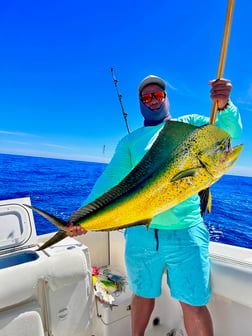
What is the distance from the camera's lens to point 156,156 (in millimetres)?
750

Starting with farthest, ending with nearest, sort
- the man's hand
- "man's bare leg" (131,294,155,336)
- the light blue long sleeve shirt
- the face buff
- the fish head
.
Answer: "man's bare leg" (131,294,155,336)
the face buff
the light blue long sleeve shirt
the man's hand
the fish head

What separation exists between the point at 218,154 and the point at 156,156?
176 millimetres

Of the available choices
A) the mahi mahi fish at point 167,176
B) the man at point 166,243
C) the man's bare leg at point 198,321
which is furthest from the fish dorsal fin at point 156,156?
the man's bare leg at point 198,321

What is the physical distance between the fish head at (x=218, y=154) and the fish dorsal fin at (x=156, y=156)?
0.06m

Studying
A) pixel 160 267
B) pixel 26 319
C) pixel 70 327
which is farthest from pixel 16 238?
pixel 160 267

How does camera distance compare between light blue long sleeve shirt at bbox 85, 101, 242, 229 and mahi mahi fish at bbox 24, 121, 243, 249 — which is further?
light blue long sleeve shirt at bbox 85, 101, 242, 229

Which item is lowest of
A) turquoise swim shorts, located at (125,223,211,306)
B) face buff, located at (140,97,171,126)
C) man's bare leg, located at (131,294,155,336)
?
man's bare leg, located at (131,294,155,336)

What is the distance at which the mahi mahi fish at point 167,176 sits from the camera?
0.69 m

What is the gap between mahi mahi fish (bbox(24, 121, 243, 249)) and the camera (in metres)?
0.69

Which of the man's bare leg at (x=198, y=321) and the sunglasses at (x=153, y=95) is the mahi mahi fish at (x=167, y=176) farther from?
the man's bare leg at (x=198, y=321)

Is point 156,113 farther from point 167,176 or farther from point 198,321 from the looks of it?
point 198,321

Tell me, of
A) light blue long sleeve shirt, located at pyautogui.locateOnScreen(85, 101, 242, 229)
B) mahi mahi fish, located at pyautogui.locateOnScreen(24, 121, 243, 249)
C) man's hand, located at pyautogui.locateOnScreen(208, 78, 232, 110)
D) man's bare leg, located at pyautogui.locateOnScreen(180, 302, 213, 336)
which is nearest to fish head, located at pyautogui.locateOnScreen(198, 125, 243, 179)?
mahi mahi fish, located at pyautogui.locateOnScreen(24, 121, 243, 249)

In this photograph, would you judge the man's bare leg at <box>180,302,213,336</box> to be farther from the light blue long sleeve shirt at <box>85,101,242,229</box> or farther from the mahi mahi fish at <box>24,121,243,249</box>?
the mahi mahi fish at <box>24,121,243,249</box>

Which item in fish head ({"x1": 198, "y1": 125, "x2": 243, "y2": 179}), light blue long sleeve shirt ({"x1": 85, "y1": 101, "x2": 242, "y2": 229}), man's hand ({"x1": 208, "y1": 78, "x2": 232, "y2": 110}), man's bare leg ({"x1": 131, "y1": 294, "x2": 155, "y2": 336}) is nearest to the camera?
fish head ({"x1": 198, "y1": 125, "x2": 243, "y2": 179})
